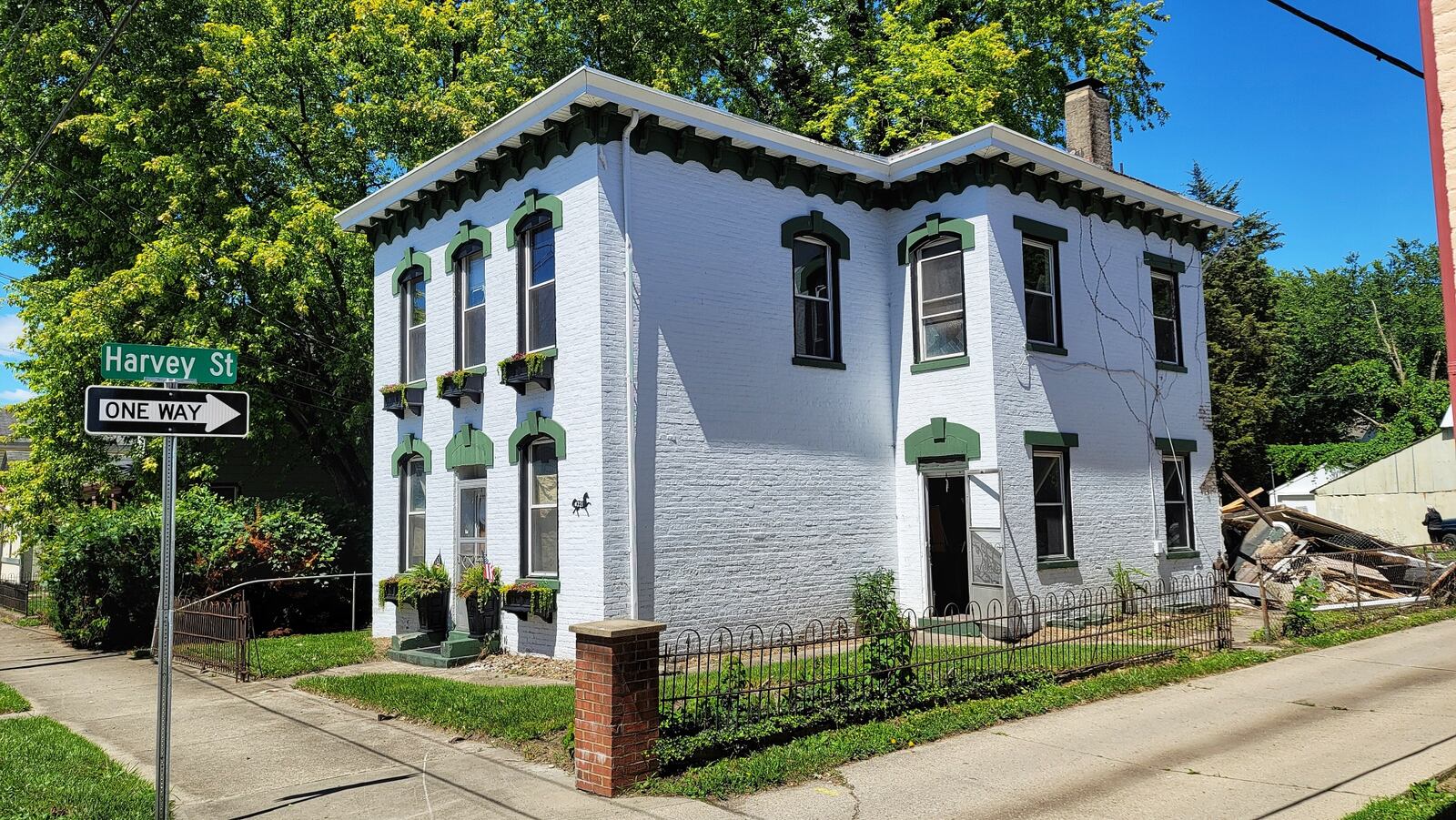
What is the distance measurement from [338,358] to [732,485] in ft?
40.4

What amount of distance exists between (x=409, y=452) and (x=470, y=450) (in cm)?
231

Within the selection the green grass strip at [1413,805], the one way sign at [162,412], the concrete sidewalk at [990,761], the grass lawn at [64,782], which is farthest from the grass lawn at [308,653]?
the green grass strip at [1413,805]

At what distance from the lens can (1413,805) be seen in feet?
23.1

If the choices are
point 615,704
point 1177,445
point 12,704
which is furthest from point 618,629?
point 1177,445

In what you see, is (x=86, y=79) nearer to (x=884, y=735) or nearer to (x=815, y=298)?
(x=815, y=298)

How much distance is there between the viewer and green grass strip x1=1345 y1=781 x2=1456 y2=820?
6.77m

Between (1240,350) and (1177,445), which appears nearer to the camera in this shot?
(1177,445)

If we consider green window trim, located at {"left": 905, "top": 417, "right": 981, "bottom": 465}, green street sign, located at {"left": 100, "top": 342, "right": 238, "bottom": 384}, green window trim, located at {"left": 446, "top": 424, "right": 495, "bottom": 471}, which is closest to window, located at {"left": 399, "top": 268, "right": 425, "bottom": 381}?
green window trim, located at {"left": 446, "top": 424, "right": 495, "bottom": 471}

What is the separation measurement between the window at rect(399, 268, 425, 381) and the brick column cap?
36.8 ft

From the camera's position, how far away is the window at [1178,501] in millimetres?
18656

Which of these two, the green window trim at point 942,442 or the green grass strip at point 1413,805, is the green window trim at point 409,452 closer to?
the green window trim at point 942,442

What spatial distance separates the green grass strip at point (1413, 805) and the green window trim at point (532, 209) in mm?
11299

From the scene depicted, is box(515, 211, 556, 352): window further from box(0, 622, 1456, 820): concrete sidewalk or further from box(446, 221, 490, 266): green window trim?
box(0, 622, 1456, 820): concrete sidewalk

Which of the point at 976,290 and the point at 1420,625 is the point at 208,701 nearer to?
the point at 976,290
